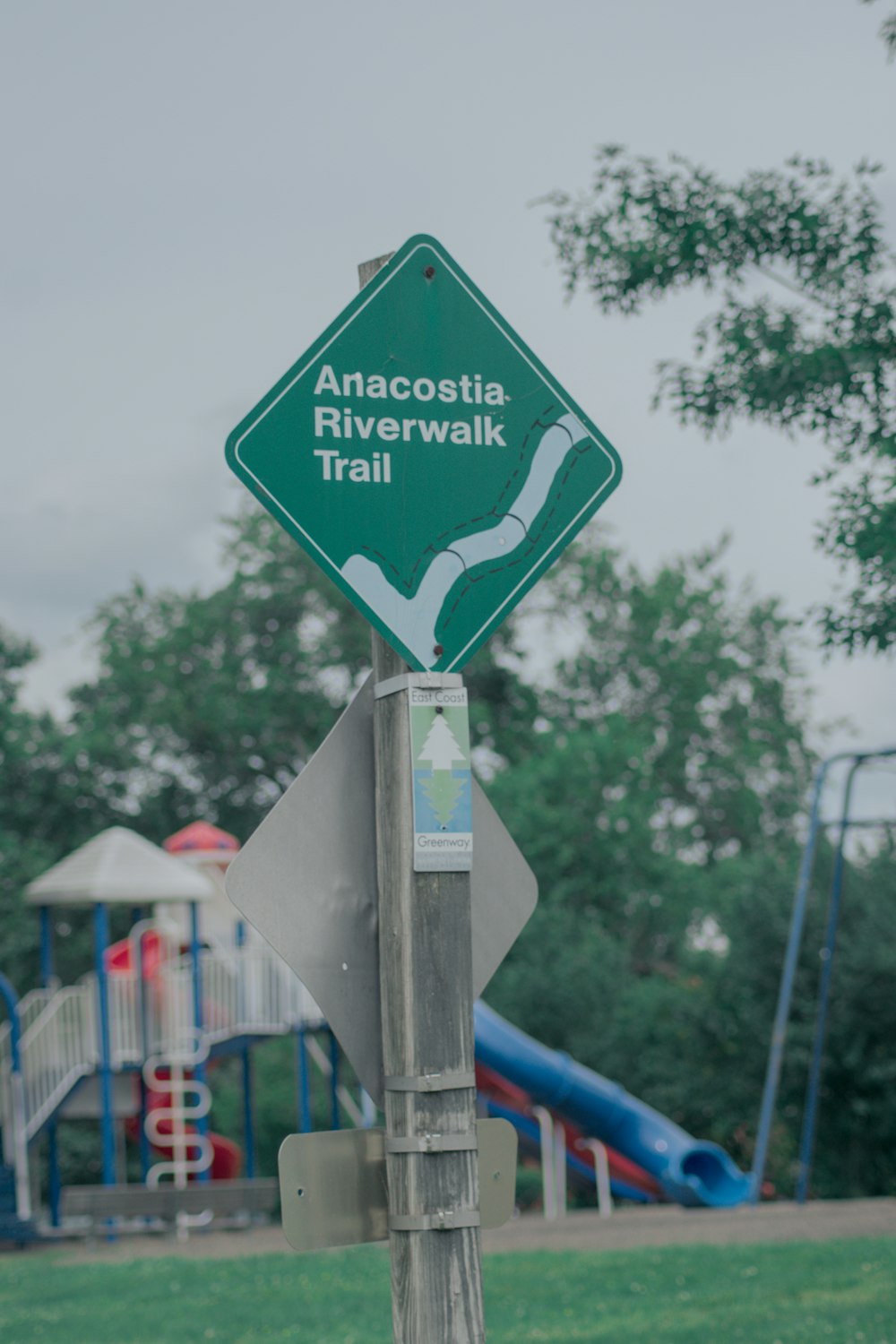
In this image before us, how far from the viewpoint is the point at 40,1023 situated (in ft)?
75.9

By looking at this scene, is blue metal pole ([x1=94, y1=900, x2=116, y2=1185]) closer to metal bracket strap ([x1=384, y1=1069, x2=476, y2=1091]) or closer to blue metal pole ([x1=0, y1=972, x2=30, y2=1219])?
blue metal pole ([x1=0, y1=972, x2=30, y2=1219])

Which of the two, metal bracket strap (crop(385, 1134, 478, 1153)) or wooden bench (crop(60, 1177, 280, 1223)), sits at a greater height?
metal bracket strap (crop(385, 1134, 478, 1153))

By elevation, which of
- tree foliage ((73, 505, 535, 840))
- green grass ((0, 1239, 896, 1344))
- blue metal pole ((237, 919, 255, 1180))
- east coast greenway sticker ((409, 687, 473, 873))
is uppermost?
tree foliage ((73, 505, 535, 840))

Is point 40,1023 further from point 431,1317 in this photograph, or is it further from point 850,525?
point 431,1317

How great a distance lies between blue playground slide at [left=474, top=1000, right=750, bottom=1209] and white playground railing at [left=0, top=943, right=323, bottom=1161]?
298 centimetres

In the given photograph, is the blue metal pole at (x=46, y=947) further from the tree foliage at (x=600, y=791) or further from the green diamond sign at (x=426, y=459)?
the green diamond sign at (x=426, y=459)

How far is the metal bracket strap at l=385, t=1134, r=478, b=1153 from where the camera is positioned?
11.0 ft

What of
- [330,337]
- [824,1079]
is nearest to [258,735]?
[824,1079]

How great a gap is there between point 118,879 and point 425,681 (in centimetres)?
2053

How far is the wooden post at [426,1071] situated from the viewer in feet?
10.9

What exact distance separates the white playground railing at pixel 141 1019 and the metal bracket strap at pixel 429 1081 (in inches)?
791

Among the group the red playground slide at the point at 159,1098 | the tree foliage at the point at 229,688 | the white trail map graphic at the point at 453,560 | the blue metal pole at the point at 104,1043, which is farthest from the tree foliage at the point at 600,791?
→ the white trail map graphic at the point at 453,560

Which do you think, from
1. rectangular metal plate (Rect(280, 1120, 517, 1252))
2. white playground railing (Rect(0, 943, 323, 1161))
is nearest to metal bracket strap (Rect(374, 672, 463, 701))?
rectangular metal plate (Rect(280, 1120, 517, 1252))

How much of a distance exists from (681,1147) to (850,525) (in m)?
15.4
